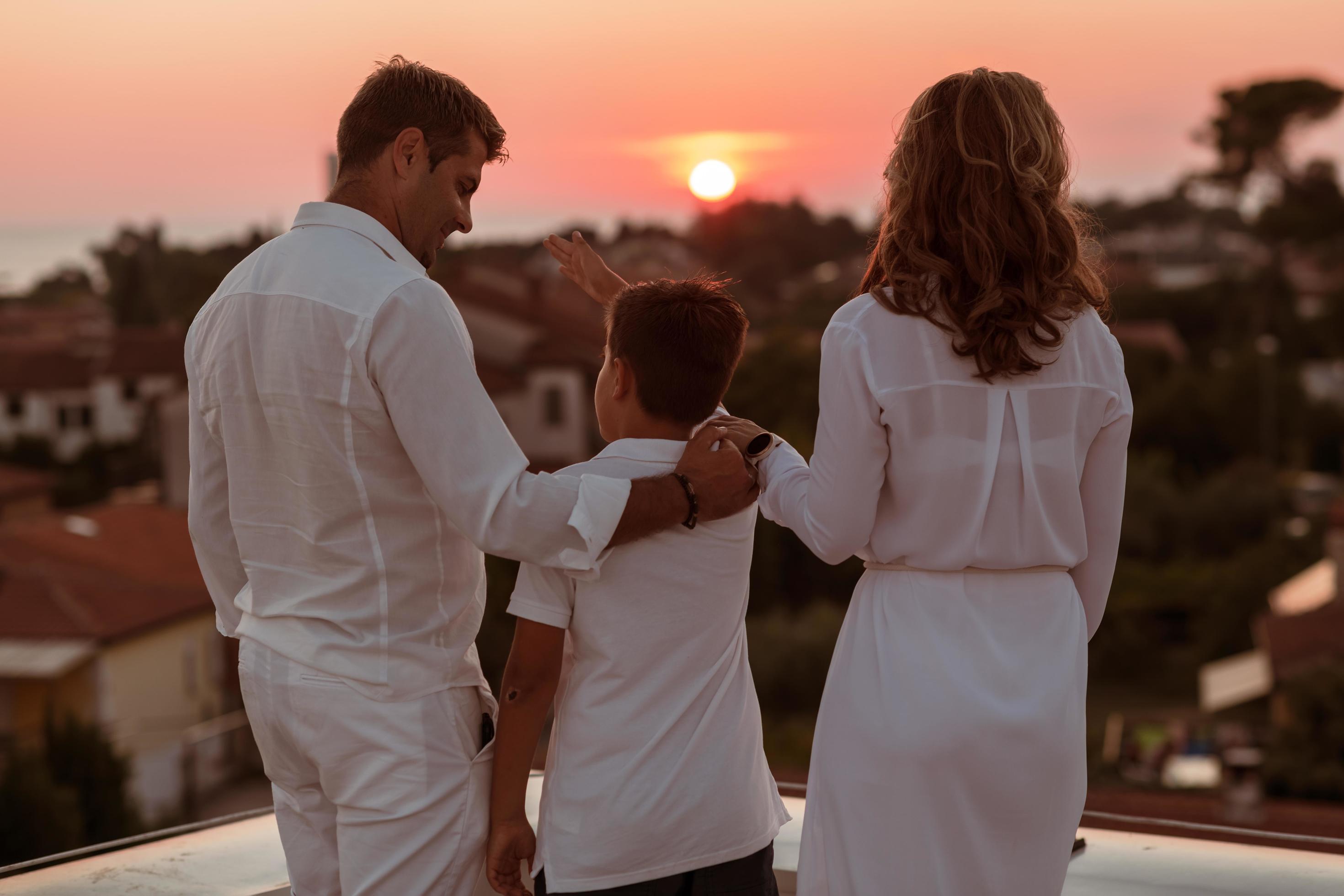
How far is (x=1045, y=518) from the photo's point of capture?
61.6 inches

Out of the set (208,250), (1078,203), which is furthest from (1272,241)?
(1078,203)

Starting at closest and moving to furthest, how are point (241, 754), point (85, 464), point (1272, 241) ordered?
point (241, 754), point (85, 464), point (1272, 241)

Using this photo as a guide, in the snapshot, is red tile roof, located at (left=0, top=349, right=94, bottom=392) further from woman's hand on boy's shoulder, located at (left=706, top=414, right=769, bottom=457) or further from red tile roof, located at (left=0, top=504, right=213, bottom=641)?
woman's hand on boy's shoulder, located at (left=706, top=414, right=769, bottom=457)

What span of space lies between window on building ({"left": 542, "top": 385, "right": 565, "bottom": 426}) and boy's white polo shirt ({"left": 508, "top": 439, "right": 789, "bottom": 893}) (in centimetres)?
2572

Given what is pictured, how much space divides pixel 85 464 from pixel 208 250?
13.6 meters

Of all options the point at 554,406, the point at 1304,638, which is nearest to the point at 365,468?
the point at 1304,638

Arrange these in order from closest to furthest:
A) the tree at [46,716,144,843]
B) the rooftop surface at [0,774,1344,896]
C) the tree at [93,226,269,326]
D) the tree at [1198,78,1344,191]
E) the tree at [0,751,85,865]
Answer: the rooftop surface at [0,774,1344,896], the tree at [0,751,85,865], the tree at [46,716,144,843], the tree at [1198,78,1344,191], the tree at [93,226,269,326]

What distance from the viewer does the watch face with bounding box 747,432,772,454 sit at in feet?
5.44

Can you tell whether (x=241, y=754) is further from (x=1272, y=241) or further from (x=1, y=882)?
(x=1272, y=241)

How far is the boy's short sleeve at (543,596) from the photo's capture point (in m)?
1.58

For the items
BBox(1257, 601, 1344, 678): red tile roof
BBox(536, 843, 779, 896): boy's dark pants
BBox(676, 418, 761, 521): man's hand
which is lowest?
BBox(1257, 601, 1344, 678): red tile roof

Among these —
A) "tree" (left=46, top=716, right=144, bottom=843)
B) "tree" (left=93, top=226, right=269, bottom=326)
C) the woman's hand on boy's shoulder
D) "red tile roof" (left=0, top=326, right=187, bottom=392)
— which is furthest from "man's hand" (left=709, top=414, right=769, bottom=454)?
"tree" (left=93, top=226, right=269, bottom=326)

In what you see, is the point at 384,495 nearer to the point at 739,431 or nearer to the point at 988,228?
the point at 739,431

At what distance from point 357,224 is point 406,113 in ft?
0.46
